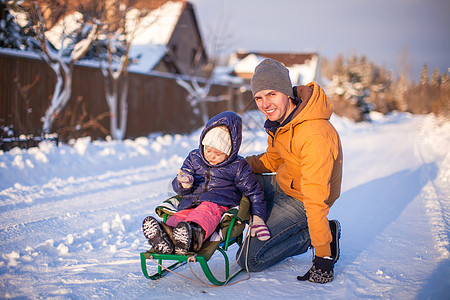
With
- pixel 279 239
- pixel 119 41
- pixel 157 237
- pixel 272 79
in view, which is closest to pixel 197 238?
pixel 157 237

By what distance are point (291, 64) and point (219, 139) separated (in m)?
39.2

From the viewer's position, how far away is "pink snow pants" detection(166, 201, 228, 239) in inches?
107

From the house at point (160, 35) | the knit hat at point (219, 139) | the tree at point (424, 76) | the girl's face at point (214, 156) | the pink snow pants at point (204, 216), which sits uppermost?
the tree at point (424, 76)

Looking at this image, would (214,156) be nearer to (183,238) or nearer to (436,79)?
(183,238)

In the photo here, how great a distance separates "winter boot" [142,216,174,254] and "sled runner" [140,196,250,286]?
0.04 metres

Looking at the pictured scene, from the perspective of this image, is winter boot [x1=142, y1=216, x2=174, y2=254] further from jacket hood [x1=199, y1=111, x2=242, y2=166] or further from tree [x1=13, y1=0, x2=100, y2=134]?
tree [x1=13, y1=0, x2=100, y2=134]

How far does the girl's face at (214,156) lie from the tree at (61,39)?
585cm

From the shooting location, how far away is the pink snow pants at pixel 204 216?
2.72 m

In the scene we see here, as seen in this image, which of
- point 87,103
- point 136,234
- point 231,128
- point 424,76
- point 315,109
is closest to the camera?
point 315,109

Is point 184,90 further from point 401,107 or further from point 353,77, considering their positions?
point 401,107

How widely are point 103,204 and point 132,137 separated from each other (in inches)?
311

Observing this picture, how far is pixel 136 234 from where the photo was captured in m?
3.86

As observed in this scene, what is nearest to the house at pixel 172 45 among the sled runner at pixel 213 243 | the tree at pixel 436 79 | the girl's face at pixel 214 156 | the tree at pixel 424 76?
the girl's face at pixel 214 156

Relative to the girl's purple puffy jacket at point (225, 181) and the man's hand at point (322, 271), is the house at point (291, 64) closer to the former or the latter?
the girl's purple puffy jacket at point (225, 181)
